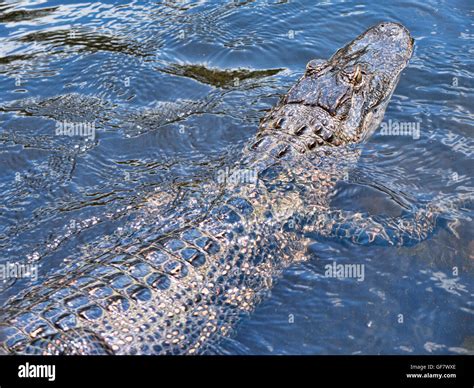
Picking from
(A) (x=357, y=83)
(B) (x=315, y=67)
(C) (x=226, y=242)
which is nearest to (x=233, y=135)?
(B) (x=315, y=67)

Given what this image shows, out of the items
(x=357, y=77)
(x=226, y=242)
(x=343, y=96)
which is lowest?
(x=226, y=242)

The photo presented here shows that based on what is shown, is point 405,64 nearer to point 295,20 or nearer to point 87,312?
point 295,20

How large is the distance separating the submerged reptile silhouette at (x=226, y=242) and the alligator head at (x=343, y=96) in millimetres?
12

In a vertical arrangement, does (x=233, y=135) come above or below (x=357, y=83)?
below

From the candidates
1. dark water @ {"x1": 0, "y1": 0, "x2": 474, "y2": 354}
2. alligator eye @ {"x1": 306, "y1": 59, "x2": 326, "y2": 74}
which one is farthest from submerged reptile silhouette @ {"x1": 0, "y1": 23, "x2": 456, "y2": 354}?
dark water @ {"x1": 0, "y1": 0, "x2": 474, "y2": 354}

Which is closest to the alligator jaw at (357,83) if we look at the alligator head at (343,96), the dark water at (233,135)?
the alligator head at (343,96)

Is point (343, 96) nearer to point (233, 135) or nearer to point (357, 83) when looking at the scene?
point (357, 83)

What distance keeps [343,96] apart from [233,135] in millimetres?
1121

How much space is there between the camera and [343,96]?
5715mm

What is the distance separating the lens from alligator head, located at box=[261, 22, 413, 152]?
18.0 ft

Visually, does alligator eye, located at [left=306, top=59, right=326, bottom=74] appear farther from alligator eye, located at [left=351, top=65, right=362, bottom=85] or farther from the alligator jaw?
alligator eye, located at [left=351, top=65, right=362, bottom=85]

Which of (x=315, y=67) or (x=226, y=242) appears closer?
(x=226, y=242)

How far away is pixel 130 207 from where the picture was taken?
17.0ft

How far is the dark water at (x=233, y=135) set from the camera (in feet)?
14.3
